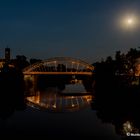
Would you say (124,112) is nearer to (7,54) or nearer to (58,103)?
(58,103)

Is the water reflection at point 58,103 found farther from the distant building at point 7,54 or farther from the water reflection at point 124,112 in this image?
the distant building at point 7,54

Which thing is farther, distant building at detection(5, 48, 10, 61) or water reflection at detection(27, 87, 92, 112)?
→ distant building at detection(5, 48, 10, 61)

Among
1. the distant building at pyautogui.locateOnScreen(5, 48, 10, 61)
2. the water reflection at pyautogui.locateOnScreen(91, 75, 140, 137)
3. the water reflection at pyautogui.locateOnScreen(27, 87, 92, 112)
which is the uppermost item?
the distant building at pyautogui.locateOnScreen(5, 48, 10, 61)

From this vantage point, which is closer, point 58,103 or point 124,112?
point 124,112

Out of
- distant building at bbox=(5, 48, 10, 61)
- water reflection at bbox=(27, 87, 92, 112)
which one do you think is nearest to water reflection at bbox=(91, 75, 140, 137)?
water reflection at bbox=(27, 87, 92, 112)

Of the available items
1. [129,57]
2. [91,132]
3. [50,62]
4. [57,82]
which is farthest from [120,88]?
[57,82]

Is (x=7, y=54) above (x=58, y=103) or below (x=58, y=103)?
above

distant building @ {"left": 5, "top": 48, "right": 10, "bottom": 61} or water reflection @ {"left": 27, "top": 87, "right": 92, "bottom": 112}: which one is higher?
distant building @ {"left": 5, "top": 48, "right": 10, "bottom": 61}

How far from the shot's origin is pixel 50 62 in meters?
104

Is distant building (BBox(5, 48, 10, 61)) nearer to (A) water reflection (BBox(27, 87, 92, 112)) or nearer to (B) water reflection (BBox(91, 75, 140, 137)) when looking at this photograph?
(A) water reflection (BBox(27, 87, 92, 112))

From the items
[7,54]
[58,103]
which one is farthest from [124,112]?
[7,54]

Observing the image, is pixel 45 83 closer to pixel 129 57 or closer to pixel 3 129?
pixel 129 57

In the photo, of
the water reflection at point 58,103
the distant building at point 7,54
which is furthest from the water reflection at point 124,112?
the distant building at point 7,54

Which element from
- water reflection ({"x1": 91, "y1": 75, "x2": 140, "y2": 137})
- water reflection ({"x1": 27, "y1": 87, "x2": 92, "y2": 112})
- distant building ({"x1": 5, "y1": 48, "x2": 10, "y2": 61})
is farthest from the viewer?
distant building ({"x1": 5, "y1": 48, "x2": 10, "y2": 61})
